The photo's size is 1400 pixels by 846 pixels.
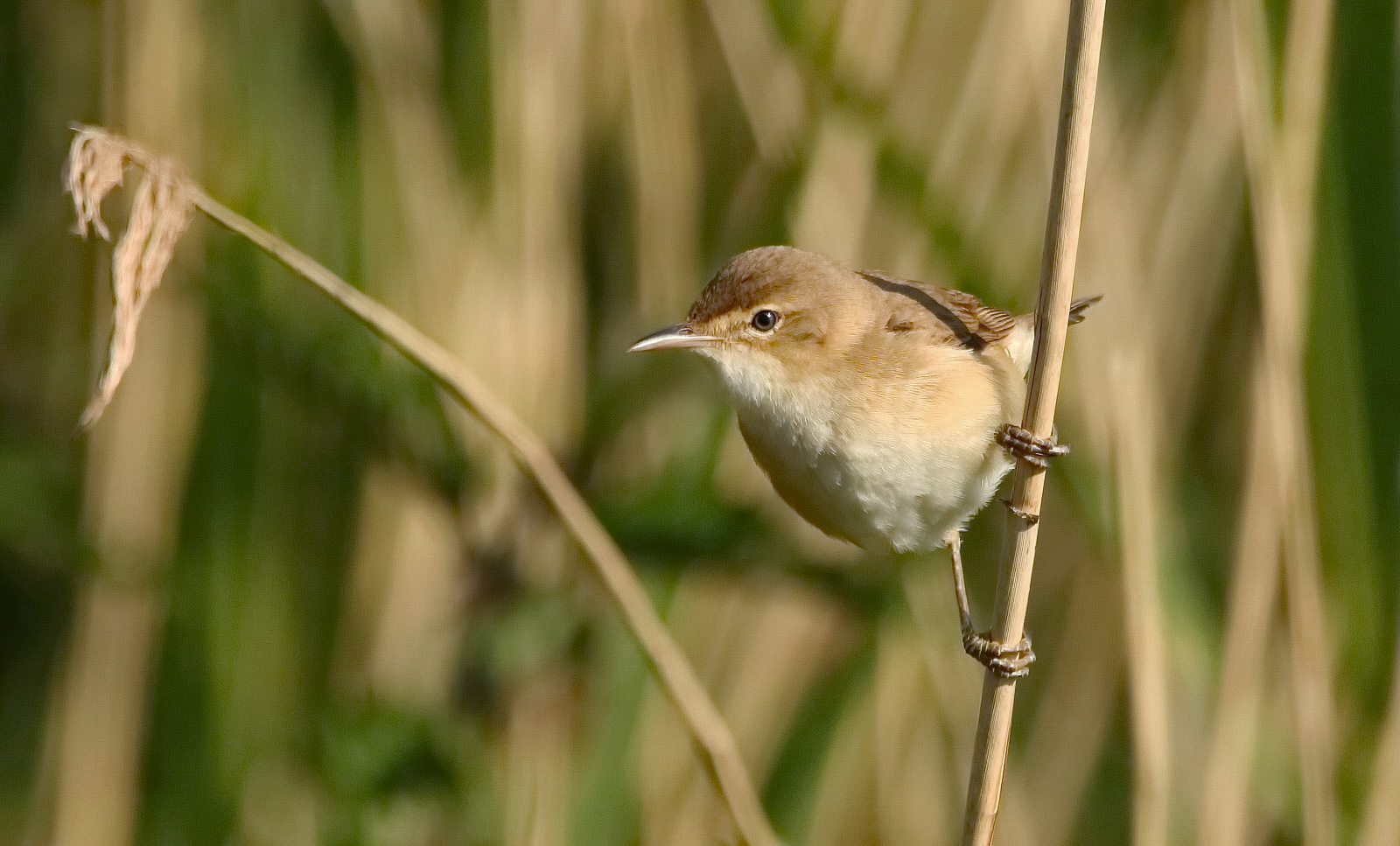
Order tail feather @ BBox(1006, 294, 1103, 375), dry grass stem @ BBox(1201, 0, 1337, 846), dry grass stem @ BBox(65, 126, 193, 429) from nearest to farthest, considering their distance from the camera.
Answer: dry grass stem @ BBox(65, 126, 193, 429)
dry grass stem @ BBox(1201, 0, 1337, 846)
tail feather @ BBox(1006, 294, 1103, 375)

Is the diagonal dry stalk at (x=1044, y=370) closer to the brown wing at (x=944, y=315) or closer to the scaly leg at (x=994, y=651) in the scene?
the scaly leg at (x=994, y=651)

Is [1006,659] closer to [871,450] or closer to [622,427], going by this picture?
[871,450]

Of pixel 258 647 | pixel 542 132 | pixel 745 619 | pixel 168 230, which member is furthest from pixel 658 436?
pixel 168 230

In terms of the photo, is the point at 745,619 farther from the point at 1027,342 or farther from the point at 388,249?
the point at 388,249

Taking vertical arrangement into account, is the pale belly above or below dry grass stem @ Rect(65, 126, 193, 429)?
below

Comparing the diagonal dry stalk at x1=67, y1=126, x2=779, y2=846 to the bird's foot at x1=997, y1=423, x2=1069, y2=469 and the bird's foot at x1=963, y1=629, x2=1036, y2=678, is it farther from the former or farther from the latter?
the bird's foot at x1=997, y1=423, x2=1069, y2=469

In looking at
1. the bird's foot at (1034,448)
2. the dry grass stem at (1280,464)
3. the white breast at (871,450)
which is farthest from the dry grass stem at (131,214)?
the dry grass stem at (1280,464)

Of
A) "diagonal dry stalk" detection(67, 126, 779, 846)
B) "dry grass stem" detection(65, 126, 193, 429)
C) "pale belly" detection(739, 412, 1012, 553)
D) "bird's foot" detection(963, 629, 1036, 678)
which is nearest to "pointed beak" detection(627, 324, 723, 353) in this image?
"pale belly" detection(739, 412, 1012, 553)
